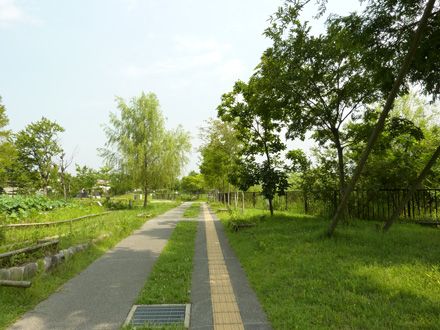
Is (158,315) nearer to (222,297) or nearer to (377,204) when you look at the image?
(222,297)

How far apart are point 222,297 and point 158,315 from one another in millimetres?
1175

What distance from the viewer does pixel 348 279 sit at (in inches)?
235

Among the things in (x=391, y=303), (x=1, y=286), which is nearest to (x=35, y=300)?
(x=1, y=286)

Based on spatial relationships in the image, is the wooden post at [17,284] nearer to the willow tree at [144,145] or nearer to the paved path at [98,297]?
the paved path at [98,297]

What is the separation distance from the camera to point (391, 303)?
4.88m

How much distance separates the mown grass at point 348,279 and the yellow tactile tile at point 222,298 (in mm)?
460

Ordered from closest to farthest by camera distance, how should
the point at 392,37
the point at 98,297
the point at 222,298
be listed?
the point at 222,298, the point at 98,297, the point at 392,37

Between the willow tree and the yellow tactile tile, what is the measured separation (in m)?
22.0

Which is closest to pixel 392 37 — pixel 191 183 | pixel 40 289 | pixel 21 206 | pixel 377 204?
pixel 377 204

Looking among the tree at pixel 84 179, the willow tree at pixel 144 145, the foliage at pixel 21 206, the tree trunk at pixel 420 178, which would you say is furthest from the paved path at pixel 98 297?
the tree at pixel 84 179

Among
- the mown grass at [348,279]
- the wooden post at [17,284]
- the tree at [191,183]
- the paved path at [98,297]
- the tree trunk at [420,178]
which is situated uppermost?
the tree at [191,183]

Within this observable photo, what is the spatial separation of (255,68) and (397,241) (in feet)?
27.7

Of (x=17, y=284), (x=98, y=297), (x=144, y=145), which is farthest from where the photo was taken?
(x=144, y=145)

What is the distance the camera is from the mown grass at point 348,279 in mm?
4469
